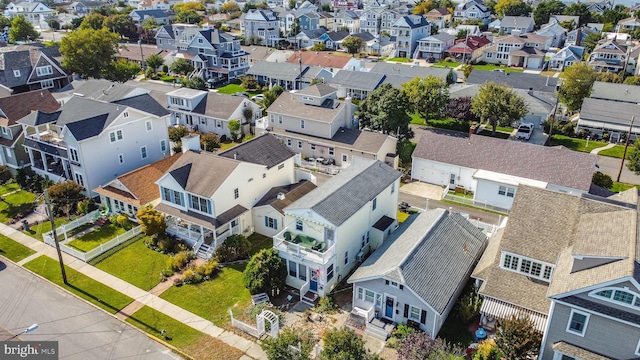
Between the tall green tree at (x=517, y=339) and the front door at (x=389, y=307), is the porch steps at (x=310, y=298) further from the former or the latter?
the tall green tree at (x=517, y=339)

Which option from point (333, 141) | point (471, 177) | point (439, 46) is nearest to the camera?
point (471, 177)

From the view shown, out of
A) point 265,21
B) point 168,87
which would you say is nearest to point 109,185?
point 168,87

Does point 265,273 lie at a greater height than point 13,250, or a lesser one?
greater

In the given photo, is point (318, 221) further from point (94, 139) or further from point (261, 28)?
point (261, 28)

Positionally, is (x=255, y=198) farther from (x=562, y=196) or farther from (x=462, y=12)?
(x=462, y=12)

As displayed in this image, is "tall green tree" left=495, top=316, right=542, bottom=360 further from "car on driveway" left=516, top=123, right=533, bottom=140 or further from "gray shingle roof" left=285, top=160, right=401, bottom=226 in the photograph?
"car on driveway" left=516, top=123, right=533, bottom=140

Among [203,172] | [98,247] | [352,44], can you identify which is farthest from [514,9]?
[98,247]

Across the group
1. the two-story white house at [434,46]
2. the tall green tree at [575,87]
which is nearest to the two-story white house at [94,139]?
the tall green tree at [575,87]
